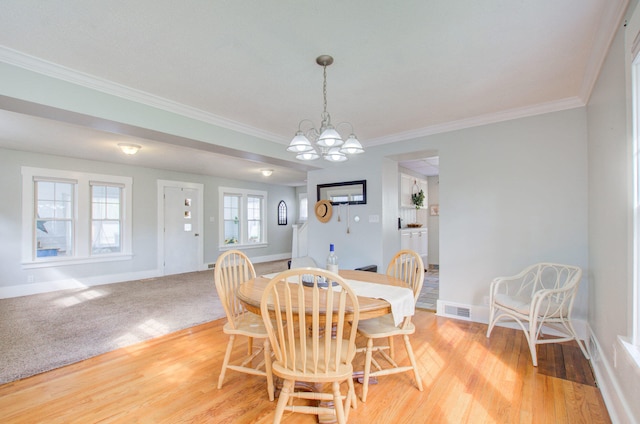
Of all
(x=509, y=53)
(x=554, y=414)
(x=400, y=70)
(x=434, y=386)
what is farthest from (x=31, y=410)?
(x=509, y=53)

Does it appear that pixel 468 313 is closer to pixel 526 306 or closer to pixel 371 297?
pixel 526 306

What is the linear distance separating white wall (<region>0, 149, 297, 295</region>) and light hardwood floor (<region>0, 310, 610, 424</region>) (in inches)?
141

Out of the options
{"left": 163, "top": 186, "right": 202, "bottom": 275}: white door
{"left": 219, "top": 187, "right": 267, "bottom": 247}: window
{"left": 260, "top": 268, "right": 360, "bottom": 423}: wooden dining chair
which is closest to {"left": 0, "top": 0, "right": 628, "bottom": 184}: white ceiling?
{"left": 260, "top": 268, "right": 360, "bottom": 423}: wooden dining chair

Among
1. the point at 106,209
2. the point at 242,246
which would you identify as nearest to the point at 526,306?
the point at 242,246

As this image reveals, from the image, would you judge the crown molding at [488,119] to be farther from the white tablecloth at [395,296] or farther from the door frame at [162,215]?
the door frame at [162,215]

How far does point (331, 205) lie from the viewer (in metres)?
4.90

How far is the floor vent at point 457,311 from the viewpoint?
3639mm

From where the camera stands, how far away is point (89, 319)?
146 inches

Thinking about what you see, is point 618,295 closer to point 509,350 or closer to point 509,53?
point 509,350

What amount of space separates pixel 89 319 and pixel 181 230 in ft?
11.0

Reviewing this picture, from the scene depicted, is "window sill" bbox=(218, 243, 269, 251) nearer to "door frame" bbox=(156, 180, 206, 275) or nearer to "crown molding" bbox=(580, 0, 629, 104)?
"door frame" bbox=(156, 180, 206, 275)

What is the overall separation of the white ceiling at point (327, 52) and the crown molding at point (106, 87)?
0.01 metres

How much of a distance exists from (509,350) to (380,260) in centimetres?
191

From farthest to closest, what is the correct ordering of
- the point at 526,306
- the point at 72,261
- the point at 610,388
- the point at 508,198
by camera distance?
the point at 72,261 → the point at 508,198 → the point at 526,306 → the point at 610,388
